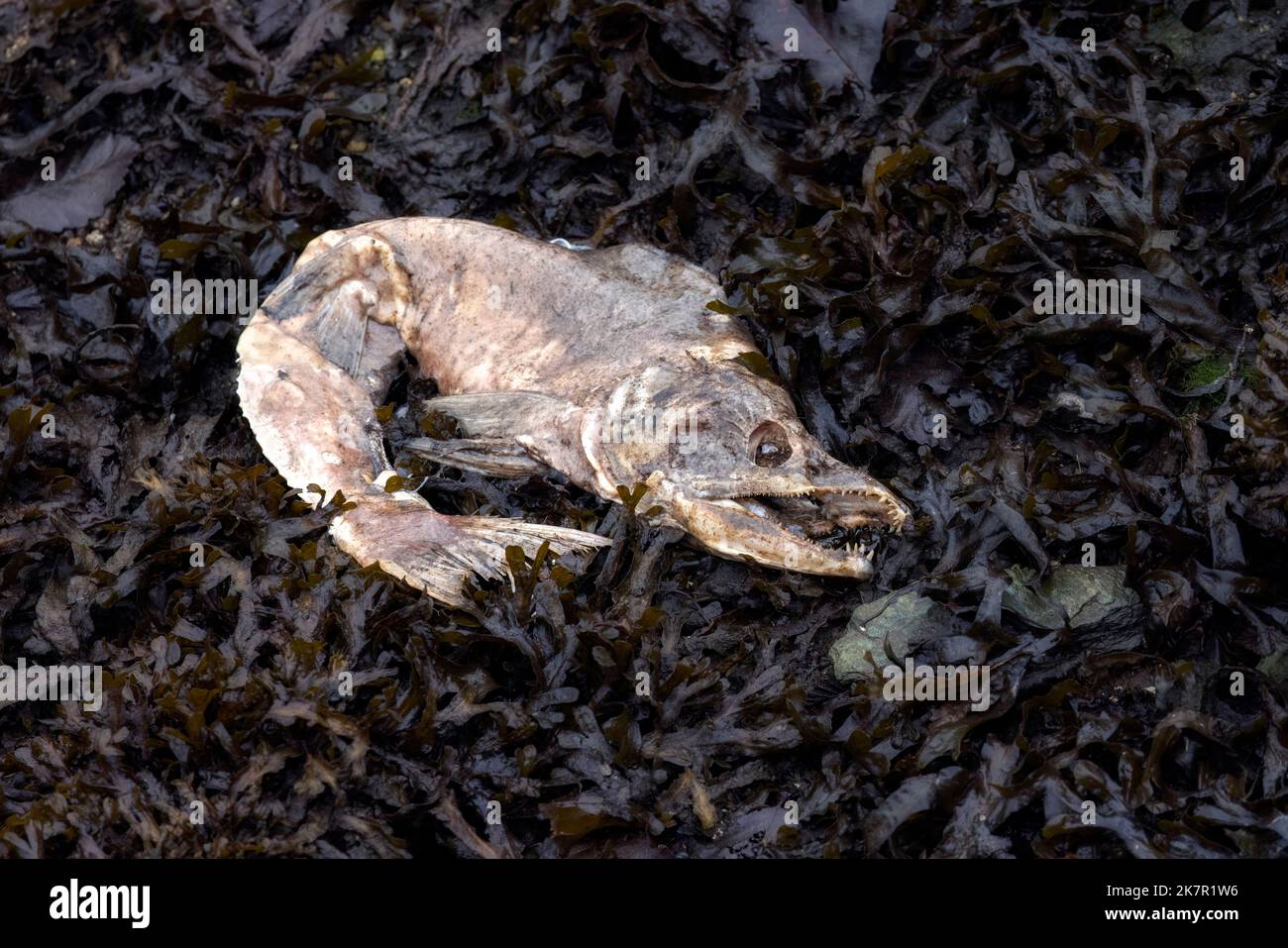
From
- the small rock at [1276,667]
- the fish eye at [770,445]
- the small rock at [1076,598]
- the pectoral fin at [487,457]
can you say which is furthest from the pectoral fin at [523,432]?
the small rock at [1276,667]

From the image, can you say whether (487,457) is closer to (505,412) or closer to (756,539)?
(505,412)

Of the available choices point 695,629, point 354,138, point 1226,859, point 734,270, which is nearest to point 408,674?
point 695,629

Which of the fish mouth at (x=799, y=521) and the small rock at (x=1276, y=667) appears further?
the fish mouth at (x=799, y=521)

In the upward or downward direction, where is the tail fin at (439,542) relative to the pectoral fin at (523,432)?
downward

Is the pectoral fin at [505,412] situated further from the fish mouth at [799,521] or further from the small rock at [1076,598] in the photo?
the small rock at [1076,598]

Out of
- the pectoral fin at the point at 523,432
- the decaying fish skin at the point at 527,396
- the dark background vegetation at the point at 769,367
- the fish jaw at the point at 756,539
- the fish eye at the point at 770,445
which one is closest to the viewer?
the dark background vegetation at the point at 769,367

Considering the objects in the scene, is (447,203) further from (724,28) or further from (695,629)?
(695,629)

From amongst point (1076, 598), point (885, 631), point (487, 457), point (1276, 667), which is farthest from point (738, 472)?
point (1276, 667)

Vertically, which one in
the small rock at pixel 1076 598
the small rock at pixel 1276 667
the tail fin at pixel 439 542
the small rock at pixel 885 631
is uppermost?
the tail fin at pixel 439 542

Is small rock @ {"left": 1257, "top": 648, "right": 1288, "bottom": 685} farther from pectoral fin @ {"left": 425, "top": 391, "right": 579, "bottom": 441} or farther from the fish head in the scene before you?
pectoral fin @ {"left": 425, "top": 391, "right": 579, "bottom": 441}
